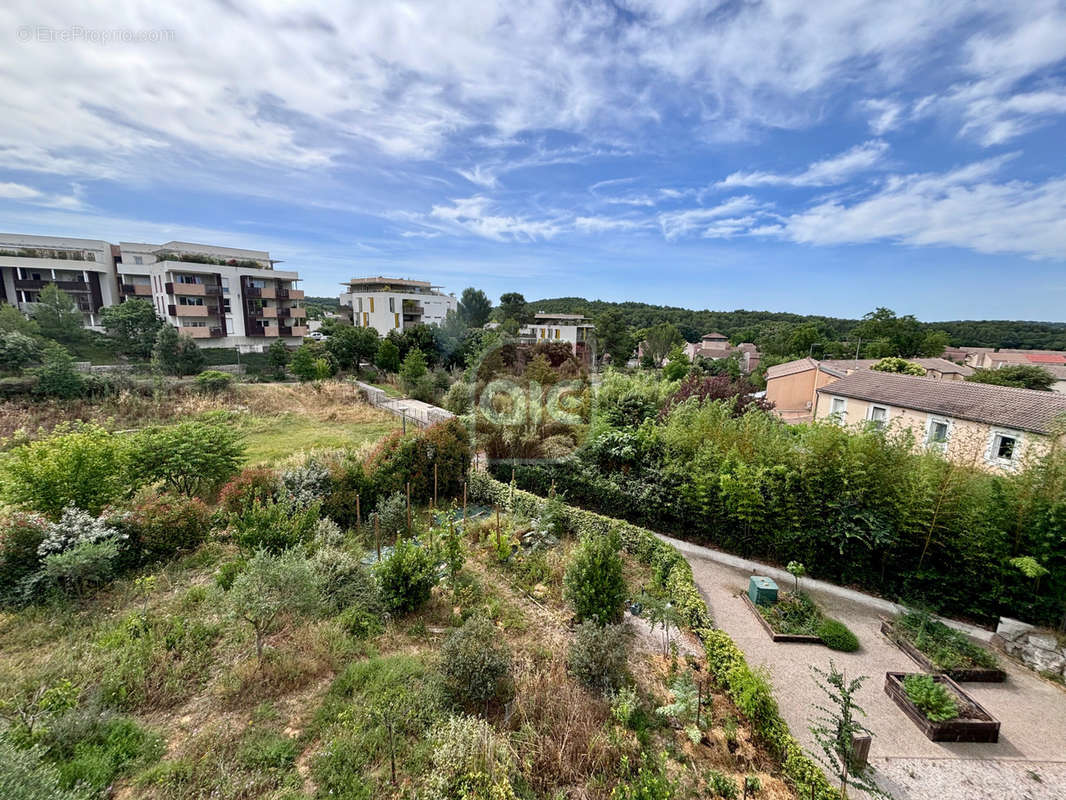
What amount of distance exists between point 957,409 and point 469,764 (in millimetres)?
17850

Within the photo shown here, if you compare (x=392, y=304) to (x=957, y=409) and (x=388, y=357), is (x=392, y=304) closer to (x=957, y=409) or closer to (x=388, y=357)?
(x=388, y=357)

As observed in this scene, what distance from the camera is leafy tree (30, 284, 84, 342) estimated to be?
85.7 feet

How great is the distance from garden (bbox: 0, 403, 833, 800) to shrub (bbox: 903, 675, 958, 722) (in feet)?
6.25

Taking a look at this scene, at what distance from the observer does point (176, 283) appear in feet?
94.8

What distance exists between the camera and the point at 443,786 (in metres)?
3.31

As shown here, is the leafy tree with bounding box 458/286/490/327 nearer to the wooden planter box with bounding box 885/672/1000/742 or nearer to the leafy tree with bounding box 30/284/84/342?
the leafy tree with bounding box 30/284/84/342

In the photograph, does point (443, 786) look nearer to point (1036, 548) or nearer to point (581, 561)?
point (581, 561)

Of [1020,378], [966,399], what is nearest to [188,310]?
[966,399]

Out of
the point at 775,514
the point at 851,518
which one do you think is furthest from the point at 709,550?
the point at 851,518

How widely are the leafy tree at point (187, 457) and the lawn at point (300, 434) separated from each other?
2.42 m

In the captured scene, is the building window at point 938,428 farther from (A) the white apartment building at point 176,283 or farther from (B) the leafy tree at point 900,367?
(A) the white apartment building at point 176,283

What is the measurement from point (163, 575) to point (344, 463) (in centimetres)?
348

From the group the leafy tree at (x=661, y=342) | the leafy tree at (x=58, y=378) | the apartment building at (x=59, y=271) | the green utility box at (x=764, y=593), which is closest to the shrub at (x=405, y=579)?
the green utility box at (x=764, y=593)

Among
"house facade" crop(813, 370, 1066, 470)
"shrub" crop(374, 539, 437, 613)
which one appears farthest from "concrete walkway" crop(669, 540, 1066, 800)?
"shrub" crop(374, 539, 437, 613)
